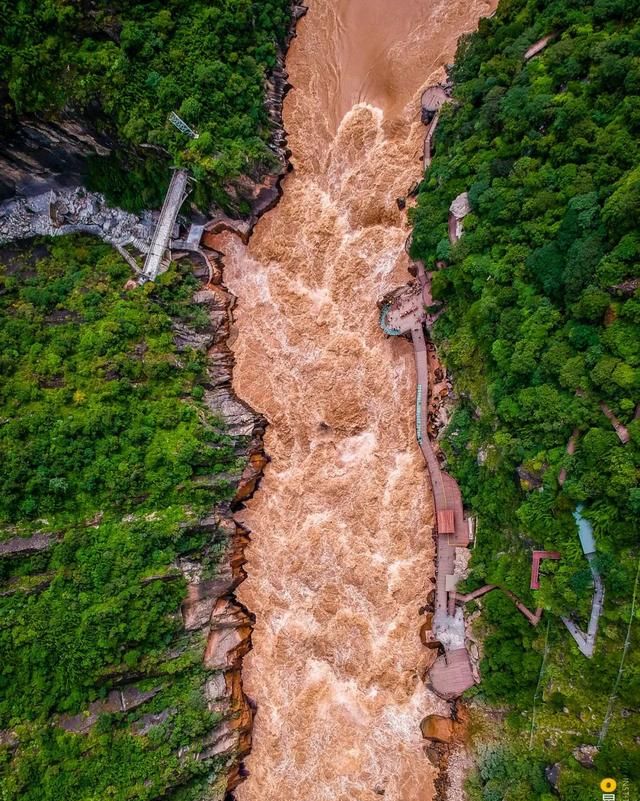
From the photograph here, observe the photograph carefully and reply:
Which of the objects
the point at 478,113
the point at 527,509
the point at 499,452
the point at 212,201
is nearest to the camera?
the point at 527,509

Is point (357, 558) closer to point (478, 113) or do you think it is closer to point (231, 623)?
point (231, 623)

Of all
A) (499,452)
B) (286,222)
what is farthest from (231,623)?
(286,222)

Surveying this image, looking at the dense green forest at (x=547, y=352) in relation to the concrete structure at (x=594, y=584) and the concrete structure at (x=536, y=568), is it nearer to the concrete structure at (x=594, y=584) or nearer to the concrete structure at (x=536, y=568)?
the concrete structure at (x=594, y=584)

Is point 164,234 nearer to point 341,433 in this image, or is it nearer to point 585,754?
point 341,433

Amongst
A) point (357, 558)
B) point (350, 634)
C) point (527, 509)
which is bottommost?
point (350, 634)

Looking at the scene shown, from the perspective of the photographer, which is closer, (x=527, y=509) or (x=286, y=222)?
(x=527, y=509)

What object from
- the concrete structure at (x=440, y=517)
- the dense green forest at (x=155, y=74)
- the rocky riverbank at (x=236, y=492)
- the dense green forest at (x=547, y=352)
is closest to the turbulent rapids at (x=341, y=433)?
the rocky riverbank at (x=236, y=492)
